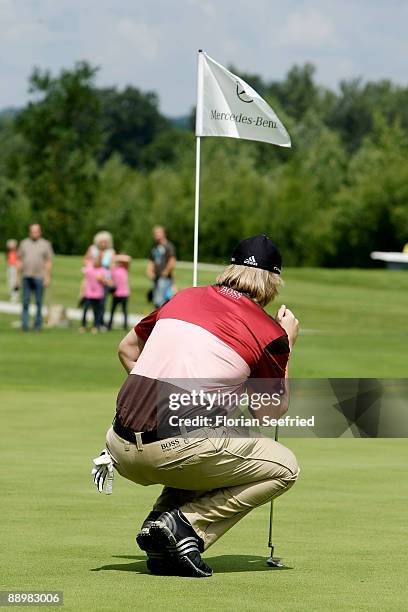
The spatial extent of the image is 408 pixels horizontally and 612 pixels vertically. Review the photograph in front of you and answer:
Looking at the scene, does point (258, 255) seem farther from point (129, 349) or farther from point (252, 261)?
point (129, 349)

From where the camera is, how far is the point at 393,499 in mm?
9156

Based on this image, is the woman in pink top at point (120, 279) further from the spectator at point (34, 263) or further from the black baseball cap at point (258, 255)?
the black baseball cap at point (258, 255)

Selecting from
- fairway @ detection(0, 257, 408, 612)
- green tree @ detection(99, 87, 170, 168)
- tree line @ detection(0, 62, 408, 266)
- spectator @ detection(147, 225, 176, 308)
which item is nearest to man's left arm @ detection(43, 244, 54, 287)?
spectator @ detection(147, 225, 176, 308)

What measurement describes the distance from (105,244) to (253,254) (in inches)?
873

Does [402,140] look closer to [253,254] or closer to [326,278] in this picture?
[326,278]

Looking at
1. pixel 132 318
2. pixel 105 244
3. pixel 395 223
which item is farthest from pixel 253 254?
Result: pixel 395 223

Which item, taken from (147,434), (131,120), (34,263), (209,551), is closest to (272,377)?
(147,434)

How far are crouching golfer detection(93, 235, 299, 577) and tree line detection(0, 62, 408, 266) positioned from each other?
61276mm

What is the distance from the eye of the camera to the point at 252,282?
6.46m

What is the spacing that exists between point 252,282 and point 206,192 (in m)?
80.7

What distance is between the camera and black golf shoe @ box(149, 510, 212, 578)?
20.7ft

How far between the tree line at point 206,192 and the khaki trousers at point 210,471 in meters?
61.3

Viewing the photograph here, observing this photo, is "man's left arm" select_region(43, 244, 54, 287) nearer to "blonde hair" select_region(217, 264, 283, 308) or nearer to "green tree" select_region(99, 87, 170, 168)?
"blonde hair" select_region(217, 264, 283, 308)

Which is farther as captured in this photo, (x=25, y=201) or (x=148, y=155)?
(x=148, y=155)
